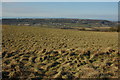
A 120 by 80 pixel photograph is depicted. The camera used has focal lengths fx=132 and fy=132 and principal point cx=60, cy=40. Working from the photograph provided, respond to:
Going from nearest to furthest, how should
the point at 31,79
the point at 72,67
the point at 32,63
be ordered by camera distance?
the point at 31,79, the point at 72,67, the point at 32,63

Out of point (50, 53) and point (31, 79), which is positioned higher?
point (50, 53)

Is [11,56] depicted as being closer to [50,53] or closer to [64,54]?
[50,53]

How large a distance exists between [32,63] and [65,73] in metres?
2.72

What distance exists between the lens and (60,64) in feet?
29.9

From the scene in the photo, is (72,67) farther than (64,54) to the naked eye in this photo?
No

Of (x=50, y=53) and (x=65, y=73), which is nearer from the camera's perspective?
(x=65, y=73)

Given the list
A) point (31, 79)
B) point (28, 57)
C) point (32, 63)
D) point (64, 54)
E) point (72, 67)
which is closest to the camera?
point (31, 79)

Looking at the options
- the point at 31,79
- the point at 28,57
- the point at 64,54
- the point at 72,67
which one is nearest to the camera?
the point at 31,79

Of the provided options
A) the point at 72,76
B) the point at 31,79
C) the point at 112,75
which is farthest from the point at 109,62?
the point at 31,79

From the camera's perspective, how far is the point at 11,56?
10539 millimetres

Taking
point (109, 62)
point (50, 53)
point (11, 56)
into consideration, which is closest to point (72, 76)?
point (109, 62)

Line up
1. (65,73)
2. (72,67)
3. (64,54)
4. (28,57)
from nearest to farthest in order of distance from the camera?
(65,73) → (72,67) → (28,57) → (64,54)

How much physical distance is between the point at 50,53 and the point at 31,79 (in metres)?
4.47

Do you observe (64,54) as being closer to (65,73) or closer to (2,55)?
(65,73)
